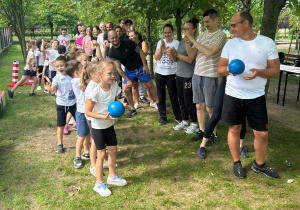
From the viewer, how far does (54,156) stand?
4.79 meters

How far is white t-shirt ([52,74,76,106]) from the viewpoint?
4.82m

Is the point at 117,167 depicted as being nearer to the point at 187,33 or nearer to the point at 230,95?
the point at 230,95

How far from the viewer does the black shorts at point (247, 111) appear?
3.66 m

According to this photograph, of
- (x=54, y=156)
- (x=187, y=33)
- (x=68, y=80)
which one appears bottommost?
(x=54, y=156)

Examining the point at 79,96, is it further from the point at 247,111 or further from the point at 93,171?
the point at 247,111

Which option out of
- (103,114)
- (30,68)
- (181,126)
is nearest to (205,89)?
(181,126)

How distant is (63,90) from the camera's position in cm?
482

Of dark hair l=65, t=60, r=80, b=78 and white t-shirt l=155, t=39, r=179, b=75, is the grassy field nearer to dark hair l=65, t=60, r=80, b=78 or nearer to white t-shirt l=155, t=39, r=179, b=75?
white t-shirt l=155, t=39, r=179, b=75

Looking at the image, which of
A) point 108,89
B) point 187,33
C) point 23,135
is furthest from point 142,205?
point 23,135

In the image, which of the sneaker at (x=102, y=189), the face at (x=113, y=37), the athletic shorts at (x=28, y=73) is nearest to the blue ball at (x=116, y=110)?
the sneaker at (x=102, y=189)

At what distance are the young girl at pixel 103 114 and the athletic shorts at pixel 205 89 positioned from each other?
1.76 m

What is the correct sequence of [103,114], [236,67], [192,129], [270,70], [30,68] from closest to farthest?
[236,67]
[270,70]
[103,114]
[192,129]
[30,68]

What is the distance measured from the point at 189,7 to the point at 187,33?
2998mm

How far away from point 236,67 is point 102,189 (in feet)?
7.40
